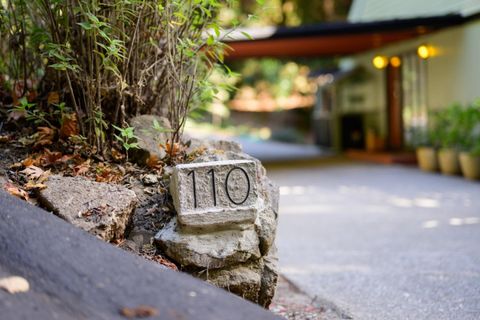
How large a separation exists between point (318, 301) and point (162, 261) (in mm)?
1447

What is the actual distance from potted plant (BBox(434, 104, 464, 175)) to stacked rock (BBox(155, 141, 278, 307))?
7.58 metres

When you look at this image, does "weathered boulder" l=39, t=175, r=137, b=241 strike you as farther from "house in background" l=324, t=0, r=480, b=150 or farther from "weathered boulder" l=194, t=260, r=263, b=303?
"house in background" l=324, t=0, r=480, b=150

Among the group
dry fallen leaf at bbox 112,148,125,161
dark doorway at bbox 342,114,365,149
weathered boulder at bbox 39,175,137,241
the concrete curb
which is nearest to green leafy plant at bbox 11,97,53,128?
dry fallen leaf at bbox 112,148,125,161

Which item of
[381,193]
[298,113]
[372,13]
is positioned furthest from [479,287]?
[298,113]

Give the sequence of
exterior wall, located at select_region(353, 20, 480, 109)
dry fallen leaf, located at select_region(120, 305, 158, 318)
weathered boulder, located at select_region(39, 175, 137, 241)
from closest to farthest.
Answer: dry fallen leaf, located at select_region(120, 305, 158, 318) → weathered boulder, located at select_region(39, 175, 137, 241) → exterior wall, located at select_region(353, 20, 480, 109)

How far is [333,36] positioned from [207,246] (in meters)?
9.06

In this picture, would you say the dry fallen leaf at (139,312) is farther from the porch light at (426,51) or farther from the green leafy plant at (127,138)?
the porch light at (426,51)

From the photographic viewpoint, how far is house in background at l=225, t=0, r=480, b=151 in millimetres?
10609

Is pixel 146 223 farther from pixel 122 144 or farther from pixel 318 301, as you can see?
pixel 318 301

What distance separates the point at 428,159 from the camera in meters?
10.9

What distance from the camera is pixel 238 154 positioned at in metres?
3.57

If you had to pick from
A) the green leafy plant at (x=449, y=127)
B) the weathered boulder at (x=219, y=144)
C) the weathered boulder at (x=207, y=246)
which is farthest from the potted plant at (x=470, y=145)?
the weathered boulder at (x=207, y=246)

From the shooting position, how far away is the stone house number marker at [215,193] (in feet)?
9.68

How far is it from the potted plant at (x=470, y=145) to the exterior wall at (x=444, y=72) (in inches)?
35.3
